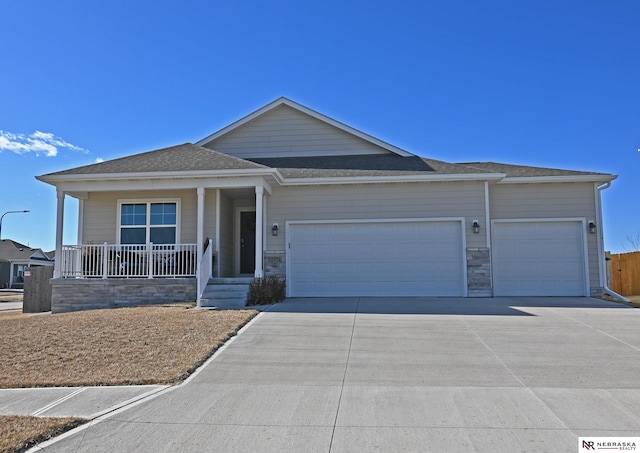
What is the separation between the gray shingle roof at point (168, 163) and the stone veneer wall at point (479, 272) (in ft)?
20.4

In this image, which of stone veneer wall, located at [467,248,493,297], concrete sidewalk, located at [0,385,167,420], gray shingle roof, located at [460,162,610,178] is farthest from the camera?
gray shingle roof, located at [460,162,610,178]

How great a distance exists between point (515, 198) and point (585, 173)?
196 centimetres

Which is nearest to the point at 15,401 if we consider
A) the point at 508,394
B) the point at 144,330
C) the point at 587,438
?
the point at 144,330

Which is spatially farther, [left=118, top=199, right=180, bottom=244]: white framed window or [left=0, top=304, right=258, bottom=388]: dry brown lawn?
[left=118, top=199, right=180, bottom=244]: white framed window

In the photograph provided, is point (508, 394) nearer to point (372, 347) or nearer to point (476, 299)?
point (372, 347)

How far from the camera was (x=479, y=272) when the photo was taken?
535 inches

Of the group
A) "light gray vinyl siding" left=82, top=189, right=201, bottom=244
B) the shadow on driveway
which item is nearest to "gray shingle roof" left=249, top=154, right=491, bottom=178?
"light gray vinyl siding" left=82, top=189, right=201, bottom=244

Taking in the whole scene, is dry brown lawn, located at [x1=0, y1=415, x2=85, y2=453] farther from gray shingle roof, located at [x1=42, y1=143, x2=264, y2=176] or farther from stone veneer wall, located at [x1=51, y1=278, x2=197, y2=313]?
gray shingle roof, located at [x1=42, y1=143, x2=264, y2=176]

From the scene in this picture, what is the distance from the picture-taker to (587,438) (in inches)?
165

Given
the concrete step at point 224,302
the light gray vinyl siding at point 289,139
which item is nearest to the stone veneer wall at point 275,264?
the concrete step at point 224,302

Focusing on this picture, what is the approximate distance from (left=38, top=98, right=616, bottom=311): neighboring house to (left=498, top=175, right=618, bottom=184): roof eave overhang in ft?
0.10

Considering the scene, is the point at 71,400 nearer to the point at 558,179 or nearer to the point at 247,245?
the point at 247,245

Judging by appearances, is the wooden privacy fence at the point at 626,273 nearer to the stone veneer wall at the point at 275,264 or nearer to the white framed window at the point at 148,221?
the stone veneer wall at the point at 275,264

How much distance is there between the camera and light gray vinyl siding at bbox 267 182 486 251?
13.8m
